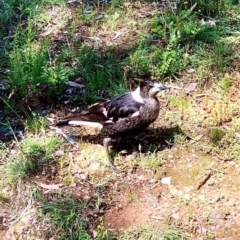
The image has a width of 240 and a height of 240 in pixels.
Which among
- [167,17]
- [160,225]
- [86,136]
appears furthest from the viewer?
[167,17]

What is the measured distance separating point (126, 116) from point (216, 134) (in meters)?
0.87

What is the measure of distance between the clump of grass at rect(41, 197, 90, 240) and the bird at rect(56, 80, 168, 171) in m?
0.52

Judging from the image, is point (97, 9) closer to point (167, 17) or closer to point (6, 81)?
point (167, 17)

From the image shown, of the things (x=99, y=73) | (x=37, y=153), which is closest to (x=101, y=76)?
(x=99, y=73)

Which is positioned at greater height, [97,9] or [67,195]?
[97,9]

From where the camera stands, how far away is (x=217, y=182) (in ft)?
14.1

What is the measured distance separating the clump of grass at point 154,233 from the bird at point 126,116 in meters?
0.69

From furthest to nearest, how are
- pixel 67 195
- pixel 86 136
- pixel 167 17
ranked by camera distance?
1. pixel 167 17
2. pixel 86 136
3. pixel 67 195

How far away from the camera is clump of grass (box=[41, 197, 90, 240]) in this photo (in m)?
3.89

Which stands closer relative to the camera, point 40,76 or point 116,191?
point 116,191

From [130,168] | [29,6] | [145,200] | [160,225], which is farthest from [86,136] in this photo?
[29,6]

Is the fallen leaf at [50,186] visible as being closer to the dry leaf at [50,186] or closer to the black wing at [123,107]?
the dry leaf at [50,186]

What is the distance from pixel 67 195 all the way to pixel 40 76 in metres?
1.38

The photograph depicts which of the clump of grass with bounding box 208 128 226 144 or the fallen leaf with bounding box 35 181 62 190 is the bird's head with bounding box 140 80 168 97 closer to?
the clump of grass with bounding box 208 128 226 144
